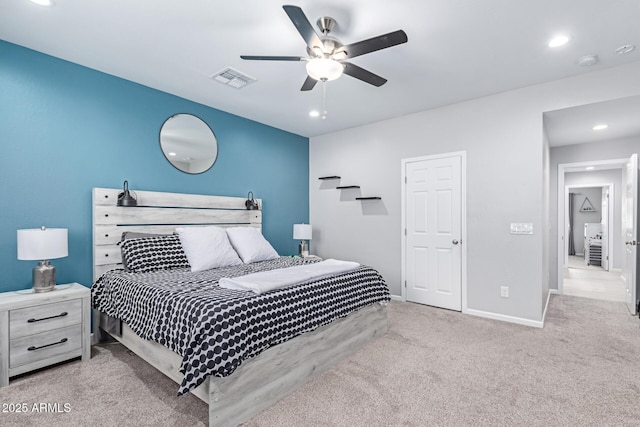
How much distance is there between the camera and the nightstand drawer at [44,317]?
2.25 m

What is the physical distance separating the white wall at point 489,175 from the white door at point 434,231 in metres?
0.13

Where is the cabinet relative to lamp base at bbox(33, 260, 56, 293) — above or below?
below

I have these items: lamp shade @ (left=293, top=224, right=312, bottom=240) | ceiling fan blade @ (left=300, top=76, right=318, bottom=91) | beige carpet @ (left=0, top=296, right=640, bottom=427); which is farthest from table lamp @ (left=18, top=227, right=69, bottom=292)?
lamp shade @ (left=293, top=224, right=312, bottom=240)

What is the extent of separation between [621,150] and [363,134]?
12.0ft

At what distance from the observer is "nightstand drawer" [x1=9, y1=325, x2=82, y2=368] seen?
88.6 inches

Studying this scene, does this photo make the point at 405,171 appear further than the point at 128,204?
Yes

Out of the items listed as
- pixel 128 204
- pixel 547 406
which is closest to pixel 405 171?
→ pixel 547 406

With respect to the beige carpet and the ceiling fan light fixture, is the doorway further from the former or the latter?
the ceiling fan light fixture

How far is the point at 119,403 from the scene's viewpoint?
6.59 feet

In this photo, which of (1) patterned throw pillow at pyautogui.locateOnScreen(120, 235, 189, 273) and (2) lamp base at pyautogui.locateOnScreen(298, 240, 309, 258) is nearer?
(1) patterned throw pillow at pyautogui.locateOnScreen(120, 235, 189, 273)

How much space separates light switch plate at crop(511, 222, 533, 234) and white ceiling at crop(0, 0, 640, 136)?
1.48m

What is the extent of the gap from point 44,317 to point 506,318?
4.31 meters

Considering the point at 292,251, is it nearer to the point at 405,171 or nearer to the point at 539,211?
the point at 405,171

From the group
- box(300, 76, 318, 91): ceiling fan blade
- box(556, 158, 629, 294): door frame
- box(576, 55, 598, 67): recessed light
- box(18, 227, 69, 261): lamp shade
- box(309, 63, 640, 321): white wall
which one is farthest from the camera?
box(556, 158, 629, 294): door frame
